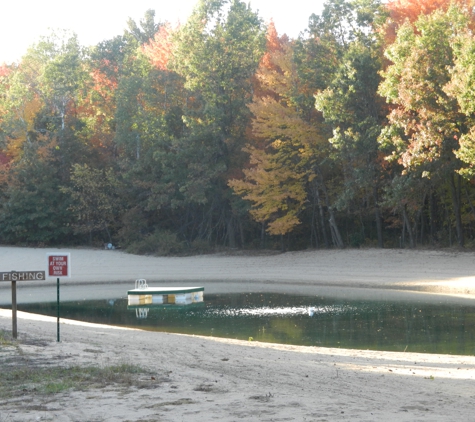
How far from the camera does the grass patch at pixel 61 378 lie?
25.6 feet

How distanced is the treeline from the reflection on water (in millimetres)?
9381

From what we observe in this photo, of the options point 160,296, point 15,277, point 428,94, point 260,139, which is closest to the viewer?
point 15,277

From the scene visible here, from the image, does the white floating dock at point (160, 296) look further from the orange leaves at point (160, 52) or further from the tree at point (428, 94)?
the orange leaves at point (160, 52)

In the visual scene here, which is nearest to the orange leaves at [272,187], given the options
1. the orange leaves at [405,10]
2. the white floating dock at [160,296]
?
the orange leaves at [405,10]

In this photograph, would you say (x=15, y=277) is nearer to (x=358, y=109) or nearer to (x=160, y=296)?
(x=160, y=296)

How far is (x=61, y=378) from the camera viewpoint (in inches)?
332

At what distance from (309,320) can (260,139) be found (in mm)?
21071

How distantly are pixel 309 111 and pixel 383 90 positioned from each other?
7152 mm

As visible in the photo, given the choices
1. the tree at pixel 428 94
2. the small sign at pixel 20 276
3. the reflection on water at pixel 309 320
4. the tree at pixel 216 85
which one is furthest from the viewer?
the tree at pixel 216 85

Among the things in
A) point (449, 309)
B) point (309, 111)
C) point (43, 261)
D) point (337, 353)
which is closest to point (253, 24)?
point (309, 111)

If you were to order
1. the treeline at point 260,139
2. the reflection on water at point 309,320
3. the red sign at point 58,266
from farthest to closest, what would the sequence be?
1. the treeline at point 260,139
2. the reflection on water at point 309,320
3. the red sign at point 58,266

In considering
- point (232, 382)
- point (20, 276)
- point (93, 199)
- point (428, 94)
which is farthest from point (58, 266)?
point (93, 199)

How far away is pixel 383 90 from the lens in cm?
3061

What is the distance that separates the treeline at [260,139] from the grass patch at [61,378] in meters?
20.7
